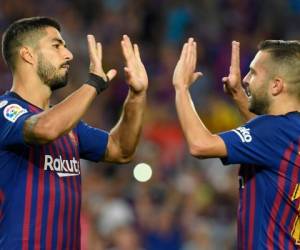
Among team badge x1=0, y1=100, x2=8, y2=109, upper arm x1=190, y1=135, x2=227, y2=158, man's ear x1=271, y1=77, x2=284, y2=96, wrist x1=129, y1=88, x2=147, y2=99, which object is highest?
wrist x1=129, y1=88, x2=147, y2=99

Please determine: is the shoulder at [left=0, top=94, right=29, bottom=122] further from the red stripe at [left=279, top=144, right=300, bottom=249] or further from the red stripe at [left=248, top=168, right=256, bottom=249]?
the red stripe at [left=279, top=144, right=300, bottom=249]

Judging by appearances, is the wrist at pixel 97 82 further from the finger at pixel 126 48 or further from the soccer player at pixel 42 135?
the finger at pixel 126 48

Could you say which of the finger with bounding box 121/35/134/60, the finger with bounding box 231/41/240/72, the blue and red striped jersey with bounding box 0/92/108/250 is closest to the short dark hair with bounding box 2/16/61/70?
the blue and red striped jersey with bounding box 0/92/108/250

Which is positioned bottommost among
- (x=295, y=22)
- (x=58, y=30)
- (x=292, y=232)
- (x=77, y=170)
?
(x=292, y=232)

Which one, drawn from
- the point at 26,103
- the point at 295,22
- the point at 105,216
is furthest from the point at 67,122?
the point at 295,22

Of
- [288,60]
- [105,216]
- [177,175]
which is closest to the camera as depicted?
[288,60]

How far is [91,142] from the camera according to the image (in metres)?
6.56

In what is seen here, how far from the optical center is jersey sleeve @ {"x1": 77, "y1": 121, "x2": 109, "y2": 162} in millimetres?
6535

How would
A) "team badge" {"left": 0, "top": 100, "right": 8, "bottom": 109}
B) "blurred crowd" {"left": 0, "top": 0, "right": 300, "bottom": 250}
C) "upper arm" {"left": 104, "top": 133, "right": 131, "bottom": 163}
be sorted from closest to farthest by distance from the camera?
1. "team badge" {"left": 0, "top": 100, "right": 8, "bottom": 109}
2. "upper arm" {"left": 104, "top": 133, "right": 131, "bottom": 163}
3. "blurred crowd" {"left": 0, "top": 0, "right": 300, "bottom": 250}

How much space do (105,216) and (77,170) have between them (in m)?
3.61

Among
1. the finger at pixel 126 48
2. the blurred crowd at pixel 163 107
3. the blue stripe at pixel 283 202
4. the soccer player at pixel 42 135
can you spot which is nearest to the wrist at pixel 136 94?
the soccer player at pixel 42 135

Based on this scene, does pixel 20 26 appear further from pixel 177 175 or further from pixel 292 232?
pixel 177 175

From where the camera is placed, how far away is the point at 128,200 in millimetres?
10078

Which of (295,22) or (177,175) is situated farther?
(295,22)
